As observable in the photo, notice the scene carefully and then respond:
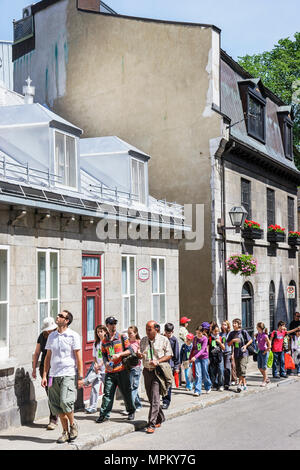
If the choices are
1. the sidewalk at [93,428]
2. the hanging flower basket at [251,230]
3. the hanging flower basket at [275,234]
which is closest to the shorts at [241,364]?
the sidewalk at [93,428]

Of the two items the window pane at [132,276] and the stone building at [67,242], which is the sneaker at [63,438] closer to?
the stone building at [67,242]

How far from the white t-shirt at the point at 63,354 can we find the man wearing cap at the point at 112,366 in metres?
1.55

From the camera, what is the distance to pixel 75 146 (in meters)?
13.9

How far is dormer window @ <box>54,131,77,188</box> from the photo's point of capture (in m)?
13.3

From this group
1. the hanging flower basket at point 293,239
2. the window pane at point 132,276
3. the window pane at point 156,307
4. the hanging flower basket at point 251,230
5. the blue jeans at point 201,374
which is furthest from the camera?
the hanging flower basket at point 293,239

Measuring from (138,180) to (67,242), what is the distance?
17.6ft

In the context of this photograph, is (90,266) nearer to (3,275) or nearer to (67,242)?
(67,242)

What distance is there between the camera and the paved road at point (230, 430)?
29.8 feet

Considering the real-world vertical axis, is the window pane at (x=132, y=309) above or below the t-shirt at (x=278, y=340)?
above

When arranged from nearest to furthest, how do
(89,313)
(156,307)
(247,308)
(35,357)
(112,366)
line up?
(35,357) < (112,366) < (89,313) < (156,307) < (247,308)

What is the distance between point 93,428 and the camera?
33.1 ft

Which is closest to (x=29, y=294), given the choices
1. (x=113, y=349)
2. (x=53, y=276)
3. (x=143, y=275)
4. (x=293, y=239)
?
(x=53, y=276)

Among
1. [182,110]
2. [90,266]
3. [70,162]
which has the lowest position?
[90,266]
